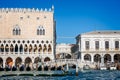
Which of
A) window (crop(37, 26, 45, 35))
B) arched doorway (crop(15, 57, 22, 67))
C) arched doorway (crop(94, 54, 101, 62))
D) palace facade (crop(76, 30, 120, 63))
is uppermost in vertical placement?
window (crop(37, 26, 45, 35))

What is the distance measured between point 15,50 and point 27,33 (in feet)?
12.4

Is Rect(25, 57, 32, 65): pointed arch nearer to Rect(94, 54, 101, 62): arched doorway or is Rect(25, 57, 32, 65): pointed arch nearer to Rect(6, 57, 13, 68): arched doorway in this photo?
Rect(6, 57, 13, 68): arched doorway

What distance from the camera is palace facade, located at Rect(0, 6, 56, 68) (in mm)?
68438

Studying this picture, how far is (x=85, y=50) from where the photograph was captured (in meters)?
72.1

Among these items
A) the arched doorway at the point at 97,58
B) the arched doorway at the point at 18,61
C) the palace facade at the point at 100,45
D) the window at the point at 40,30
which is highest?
the window at the point at 40,30

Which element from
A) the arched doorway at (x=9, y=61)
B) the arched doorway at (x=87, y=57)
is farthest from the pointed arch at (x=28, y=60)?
the arched doorway at (x=87, y=57)

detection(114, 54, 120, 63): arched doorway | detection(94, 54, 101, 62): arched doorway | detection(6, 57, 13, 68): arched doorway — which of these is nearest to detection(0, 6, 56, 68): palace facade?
detection(6, 57, 13, 68): arched doorway

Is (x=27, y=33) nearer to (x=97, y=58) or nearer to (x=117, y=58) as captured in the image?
(x=97, y=58)

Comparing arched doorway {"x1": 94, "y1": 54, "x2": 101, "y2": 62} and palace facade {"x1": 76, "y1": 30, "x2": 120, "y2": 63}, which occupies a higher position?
palace facade {"x1": 76, "y1": 30, "x2": 120, "y2": 63}

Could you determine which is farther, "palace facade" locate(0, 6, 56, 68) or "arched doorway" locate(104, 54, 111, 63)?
"arched doorway" locate(104, 54, 111, 63)

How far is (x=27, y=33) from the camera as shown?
6938 centimetres

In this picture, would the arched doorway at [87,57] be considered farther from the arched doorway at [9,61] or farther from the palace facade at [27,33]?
the arched doorway at [9,61]

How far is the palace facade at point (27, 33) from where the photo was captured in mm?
68438

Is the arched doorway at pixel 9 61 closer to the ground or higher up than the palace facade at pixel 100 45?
closer to the ground
